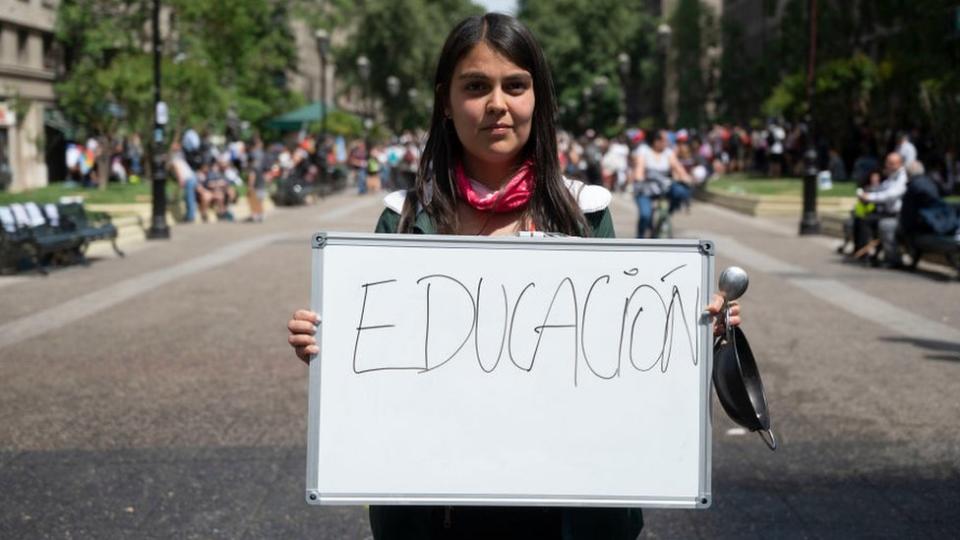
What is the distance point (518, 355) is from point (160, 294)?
1211cm

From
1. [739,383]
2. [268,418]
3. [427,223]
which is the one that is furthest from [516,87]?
[268,418]

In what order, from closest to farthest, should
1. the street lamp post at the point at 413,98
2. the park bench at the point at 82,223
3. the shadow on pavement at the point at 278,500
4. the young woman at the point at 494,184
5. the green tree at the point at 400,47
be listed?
1. the young woman at the point at 494,184
2. the shadow on pavement at the point at 278,500
3. the park bench at the point at 82,223
4. the green tree at the point at 400,47
5. the street lamp post at the point at 413,98

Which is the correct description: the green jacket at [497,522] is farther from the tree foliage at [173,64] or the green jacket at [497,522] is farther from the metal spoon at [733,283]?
the tree foliage at [173,64]

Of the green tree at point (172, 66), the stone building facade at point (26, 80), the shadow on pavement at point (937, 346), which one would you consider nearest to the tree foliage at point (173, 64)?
the green tree at point (172, 66)

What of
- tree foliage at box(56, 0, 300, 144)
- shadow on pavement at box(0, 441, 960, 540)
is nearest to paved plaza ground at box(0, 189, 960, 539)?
shadow on pavement at box(0, 441, 960, 540)

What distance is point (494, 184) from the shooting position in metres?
3.05

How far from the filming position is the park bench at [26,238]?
16750mm

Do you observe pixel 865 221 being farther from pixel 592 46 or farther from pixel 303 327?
pixel 592 46

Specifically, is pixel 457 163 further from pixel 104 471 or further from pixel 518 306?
pixel 104 471

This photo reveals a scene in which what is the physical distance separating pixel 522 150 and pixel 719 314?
1.75ft

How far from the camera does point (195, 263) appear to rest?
18328 mm

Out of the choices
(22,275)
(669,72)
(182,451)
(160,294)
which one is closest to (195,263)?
(22,275)

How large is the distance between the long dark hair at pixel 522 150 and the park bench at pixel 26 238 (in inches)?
570

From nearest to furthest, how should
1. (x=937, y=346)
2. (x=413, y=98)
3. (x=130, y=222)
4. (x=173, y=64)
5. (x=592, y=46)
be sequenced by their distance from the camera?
(x=937, y=346), (x=130, y=222), (x=173, y=64), (x=413, y=98), (x=592, y=46)
